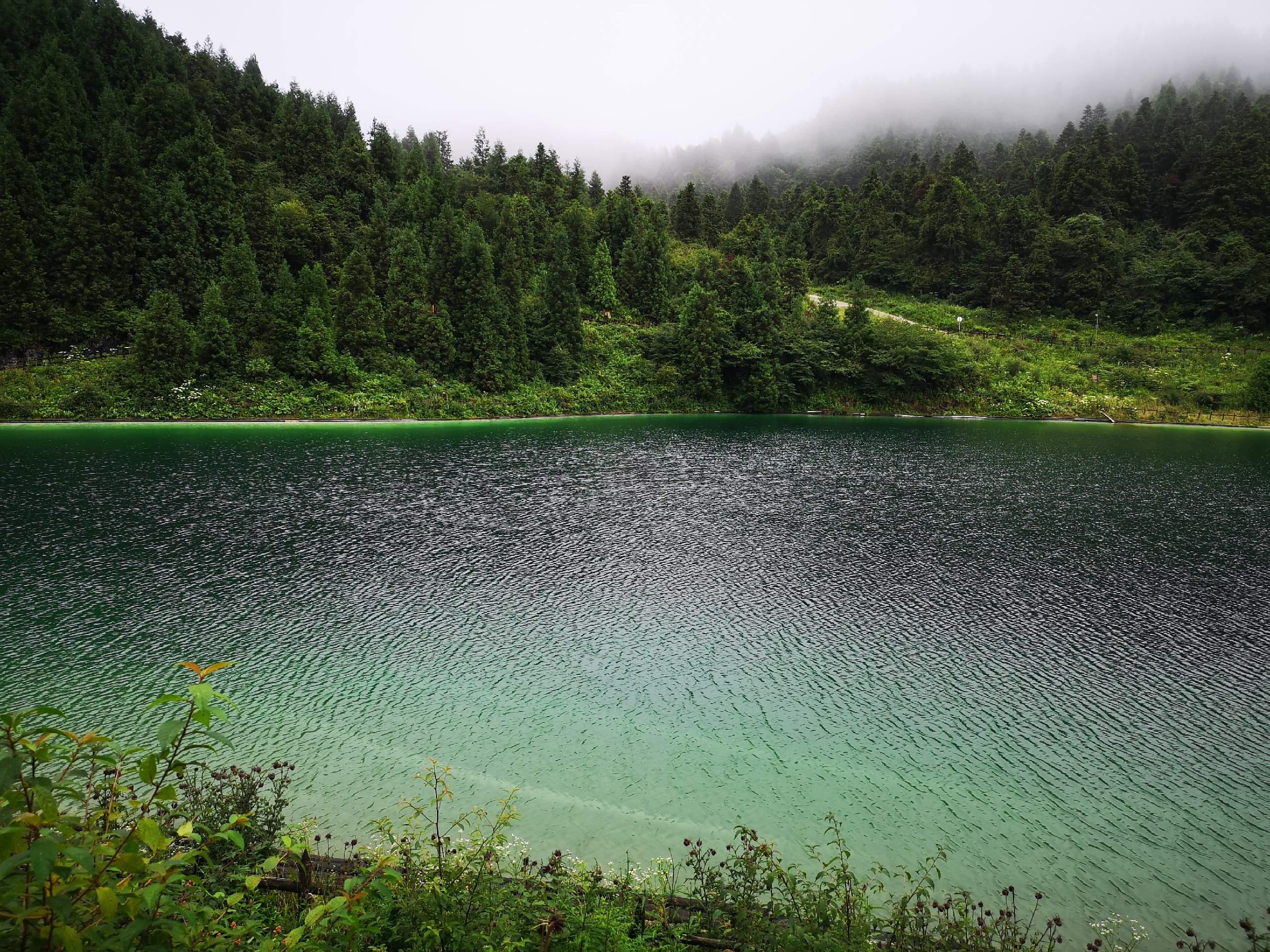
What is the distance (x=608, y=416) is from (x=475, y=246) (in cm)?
2016

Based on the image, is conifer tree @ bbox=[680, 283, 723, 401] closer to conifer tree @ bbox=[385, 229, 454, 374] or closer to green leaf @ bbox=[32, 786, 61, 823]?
conifer tree @ bbox=[385, 229, 454, 374]

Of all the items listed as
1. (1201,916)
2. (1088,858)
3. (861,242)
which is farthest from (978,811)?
(861,242)

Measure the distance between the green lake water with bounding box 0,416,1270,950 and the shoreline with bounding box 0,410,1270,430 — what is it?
17.5m

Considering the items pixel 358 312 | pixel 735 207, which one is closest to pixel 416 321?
pixel 358 312

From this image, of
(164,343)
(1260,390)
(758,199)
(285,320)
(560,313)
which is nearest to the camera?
(164,343)

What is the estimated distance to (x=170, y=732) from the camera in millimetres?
2242

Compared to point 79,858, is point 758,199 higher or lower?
higher

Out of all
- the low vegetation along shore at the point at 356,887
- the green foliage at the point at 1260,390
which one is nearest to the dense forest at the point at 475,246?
the green foliage at the point at 1260,390

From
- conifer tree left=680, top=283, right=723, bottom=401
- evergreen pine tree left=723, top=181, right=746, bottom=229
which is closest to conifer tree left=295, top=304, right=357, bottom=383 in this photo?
conifer tree left=680, top=283, right=723, bottom=401

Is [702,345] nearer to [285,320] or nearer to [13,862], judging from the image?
[285,320]

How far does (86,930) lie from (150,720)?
979cm

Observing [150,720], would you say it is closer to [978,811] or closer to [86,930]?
[86,930]

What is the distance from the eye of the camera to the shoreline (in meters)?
42.1

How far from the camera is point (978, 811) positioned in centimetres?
876
